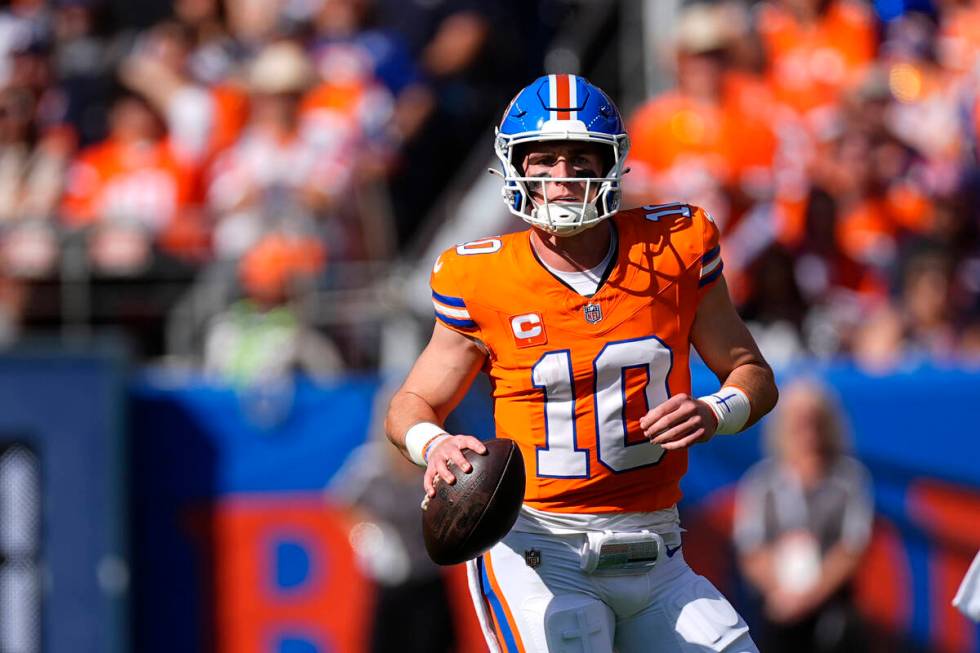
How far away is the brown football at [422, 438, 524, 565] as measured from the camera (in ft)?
11.7

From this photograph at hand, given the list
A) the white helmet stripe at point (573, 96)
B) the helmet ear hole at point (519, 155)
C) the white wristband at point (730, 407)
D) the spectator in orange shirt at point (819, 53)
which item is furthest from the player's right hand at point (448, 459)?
the spectator in orange shirt at point (819, 53)

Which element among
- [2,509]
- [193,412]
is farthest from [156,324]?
[2,509]

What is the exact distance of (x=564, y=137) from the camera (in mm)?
3836

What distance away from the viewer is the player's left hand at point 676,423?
353cm

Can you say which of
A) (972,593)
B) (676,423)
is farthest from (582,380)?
(972,593)

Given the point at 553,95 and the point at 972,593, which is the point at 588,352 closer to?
the point at 553,95

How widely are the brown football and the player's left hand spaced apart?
33 cm

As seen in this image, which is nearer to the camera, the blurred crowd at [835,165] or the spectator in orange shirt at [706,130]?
the blurred crowd at [835,165]

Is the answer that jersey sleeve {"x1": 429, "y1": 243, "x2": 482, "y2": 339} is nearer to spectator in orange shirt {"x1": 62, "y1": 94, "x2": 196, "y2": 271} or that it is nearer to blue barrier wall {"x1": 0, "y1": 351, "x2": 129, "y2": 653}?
blue barrier wall {"x1": 0, "y1": 351, "x2": 129, "y2": 653}

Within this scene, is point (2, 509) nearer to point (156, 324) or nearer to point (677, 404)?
point (156, 324)

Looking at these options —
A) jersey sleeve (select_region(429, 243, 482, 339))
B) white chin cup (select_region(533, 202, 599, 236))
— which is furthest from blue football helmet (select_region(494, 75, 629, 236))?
jersey sleeve (select_region(429, 243, 482, 339))

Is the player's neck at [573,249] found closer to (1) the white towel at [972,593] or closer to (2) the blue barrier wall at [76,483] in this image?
(1) the white towel at [972,593]

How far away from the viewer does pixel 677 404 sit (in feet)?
11.7

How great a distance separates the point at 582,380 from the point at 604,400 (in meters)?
0.07
